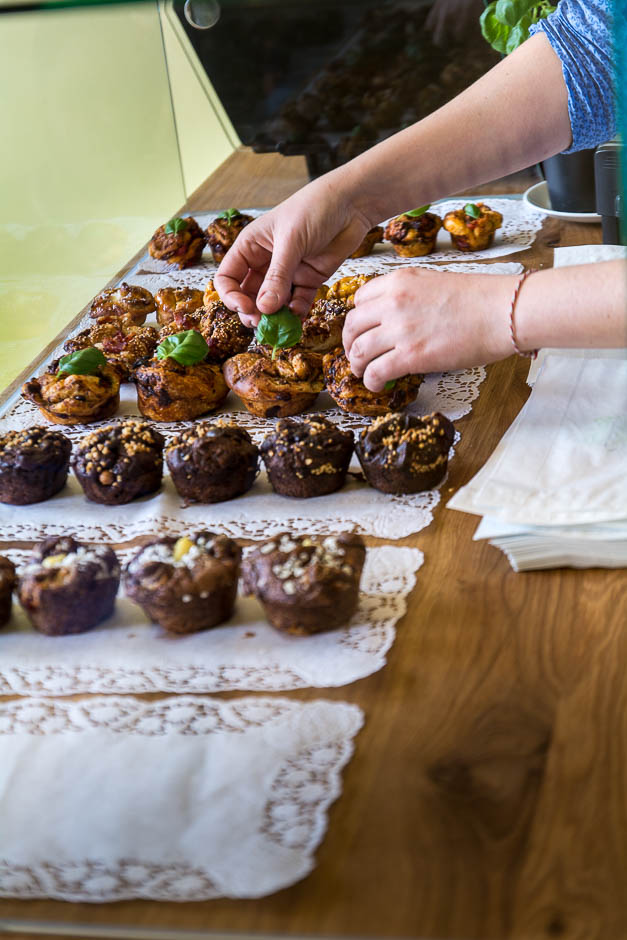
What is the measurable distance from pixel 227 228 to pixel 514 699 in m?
1.63

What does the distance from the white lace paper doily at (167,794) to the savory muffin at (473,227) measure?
4.89 feet

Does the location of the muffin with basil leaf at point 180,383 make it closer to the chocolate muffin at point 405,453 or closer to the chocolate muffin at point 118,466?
the chocolate muffin at point 118,466

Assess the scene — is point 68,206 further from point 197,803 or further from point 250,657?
point 197,803

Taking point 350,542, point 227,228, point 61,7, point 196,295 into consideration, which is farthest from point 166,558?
point 227,228

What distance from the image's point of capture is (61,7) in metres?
0.73

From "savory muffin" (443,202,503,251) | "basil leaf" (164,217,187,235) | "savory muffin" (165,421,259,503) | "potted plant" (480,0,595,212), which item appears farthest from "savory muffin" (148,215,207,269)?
"savory muffin" (165,421,259,503)

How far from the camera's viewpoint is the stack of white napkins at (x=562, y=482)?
1.13 metres

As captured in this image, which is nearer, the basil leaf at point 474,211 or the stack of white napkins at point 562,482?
the stack of white napkins at point 562,482

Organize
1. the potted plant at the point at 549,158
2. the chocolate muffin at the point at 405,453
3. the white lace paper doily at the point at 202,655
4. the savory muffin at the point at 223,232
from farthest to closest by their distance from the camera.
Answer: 1. the savory muffin at the point at 223,232
2. the potted plant at the point at 549,158
3. the chocolate muffin at the point at 405,453
4. the white lace paper doily at the point at 202,655

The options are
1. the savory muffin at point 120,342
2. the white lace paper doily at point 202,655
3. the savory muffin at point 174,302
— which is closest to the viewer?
the white lace paper doily at point 202,655

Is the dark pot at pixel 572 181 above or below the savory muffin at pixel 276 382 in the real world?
above

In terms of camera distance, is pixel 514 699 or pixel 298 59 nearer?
pixel 514 699

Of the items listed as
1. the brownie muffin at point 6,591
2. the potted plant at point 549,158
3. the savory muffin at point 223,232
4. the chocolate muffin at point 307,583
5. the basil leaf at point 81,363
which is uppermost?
the potted plant at point 549,158

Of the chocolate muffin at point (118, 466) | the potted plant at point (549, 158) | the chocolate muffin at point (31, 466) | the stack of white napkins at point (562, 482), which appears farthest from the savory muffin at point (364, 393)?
the potted plant at point (549, 158)
